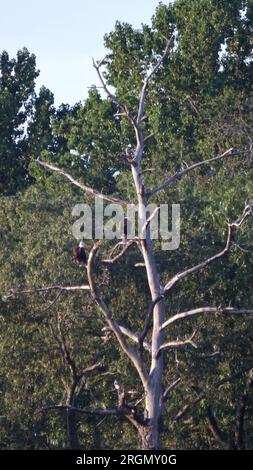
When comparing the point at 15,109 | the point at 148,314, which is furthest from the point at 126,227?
the point at 15,109

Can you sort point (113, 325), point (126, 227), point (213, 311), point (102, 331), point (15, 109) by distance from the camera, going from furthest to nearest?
1. point (15, 109)
2. point (102, 331)
3. point (126, 227)
4. point (213, 311)
5. point (113, 325)

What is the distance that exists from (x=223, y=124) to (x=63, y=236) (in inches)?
509

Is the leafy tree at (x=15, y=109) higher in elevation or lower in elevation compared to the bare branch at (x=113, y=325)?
higher

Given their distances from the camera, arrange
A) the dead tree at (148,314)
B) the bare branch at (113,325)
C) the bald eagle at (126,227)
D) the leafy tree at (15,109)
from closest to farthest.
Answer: the bare branch at (113,325)
the dead tree at (148,314)
the bald eagle at (126,227)
the leafy tree at (15,109)

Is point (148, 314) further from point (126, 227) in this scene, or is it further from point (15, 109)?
point (15, 109)

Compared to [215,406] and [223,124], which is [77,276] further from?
[223,124]

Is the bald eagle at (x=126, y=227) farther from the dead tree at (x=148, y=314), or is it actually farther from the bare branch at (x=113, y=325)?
the bare branch at (x=113, y=325)

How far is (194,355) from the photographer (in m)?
20.5

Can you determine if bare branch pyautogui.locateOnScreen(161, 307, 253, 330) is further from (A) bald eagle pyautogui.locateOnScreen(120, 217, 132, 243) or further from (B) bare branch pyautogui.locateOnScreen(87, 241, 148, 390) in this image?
(A) bald eagle pyautogui.locateOnScreen(120, 217, 132, 243)

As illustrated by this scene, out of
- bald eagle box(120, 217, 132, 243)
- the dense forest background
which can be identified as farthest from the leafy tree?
bald eagle box(120, 217, 132, 243)

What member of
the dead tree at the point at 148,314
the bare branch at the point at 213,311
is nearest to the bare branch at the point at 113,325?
the dead tree at the point at 148,314

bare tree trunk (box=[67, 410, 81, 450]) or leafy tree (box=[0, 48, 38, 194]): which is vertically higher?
leafy tree (box=[0, 48, 38, 194])

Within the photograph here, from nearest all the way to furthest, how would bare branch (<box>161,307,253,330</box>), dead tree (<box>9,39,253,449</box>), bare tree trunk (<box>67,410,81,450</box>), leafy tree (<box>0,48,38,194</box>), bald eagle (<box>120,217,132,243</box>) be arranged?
bare branch (<box>161,307,253,330</box>), dead tree (<box>9,39,253,449</box>), bald eagle (<box>120,217,132,243</box>), bare tree trunk (<box>67,410,81,450</box>), leafy tree (<box>0,48,38,194</box>)
